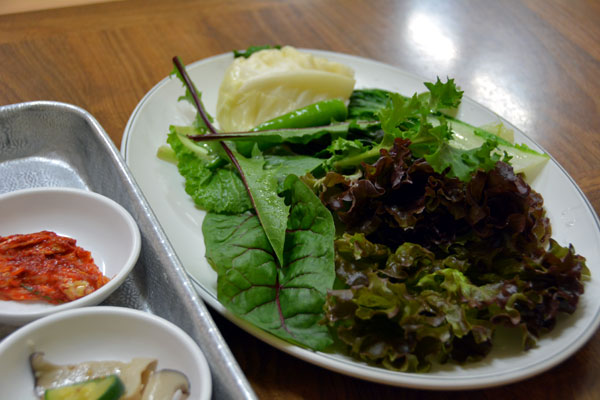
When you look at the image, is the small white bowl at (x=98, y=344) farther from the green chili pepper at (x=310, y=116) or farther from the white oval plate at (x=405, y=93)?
the green chili pepper at (x=310, y=116)

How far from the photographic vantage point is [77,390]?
87 cm

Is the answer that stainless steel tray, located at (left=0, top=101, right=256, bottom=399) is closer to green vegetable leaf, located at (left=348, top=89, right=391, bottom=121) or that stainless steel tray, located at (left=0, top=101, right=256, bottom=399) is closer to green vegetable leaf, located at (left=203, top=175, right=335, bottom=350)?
green vegetable leaf, located at (left=203, top=175, right=335, bottom=350)

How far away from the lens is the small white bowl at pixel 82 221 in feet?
4.01

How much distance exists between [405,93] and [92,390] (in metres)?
1.73

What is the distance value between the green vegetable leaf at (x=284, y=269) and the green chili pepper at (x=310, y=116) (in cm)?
50

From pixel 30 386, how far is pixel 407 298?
2.50 feet

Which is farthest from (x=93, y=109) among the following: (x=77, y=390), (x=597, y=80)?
(x=597, y=80)

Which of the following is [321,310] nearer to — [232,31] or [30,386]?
[30,386]

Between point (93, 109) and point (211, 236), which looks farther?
point (93, 109)

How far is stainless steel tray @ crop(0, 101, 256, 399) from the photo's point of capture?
3.13 feet

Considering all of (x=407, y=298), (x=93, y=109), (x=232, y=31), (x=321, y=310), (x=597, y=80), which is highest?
(x=597, y=80)

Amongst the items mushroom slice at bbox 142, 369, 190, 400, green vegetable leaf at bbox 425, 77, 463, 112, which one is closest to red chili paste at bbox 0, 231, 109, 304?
mushroom slice at bbox 142, 369, 190, 400

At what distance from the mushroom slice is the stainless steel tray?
0.18ft

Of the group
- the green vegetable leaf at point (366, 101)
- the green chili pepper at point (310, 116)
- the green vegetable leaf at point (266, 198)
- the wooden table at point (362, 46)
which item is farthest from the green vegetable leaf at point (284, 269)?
the wooden table at point (362, 46)
